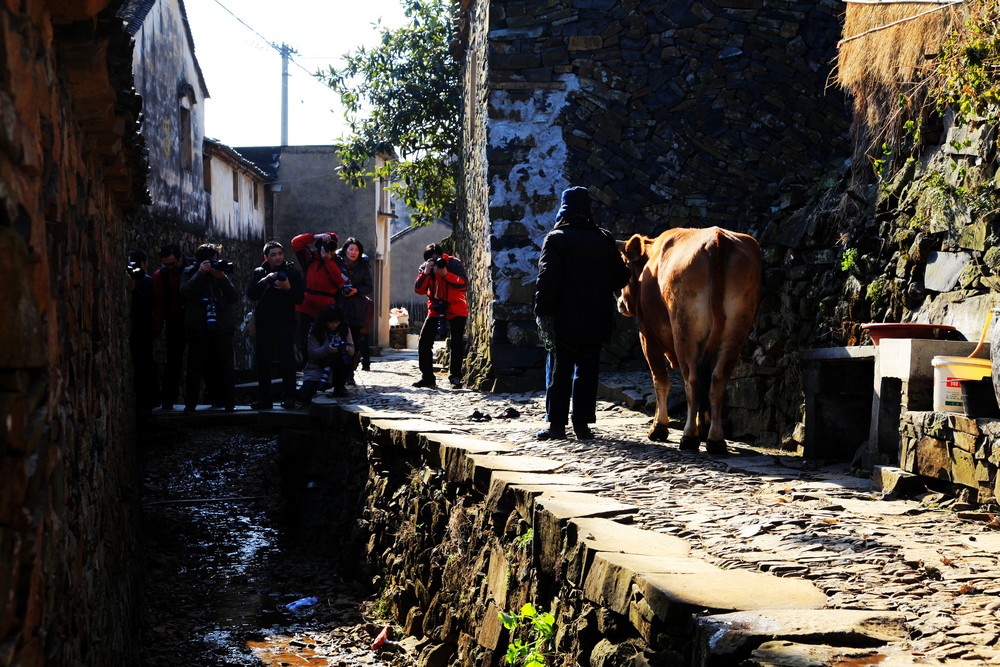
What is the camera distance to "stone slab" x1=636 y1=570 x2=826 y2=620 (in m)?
3.13

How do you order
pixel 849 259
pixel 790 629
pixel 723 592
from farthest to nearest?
1. pixel 849 259
2. pixel 723 592
3. pixel 790 629

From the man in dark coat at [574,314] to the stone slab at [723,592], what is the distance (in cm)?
381

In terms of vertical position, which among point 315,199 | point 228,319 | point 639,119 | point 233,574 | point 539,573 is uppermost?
point 315,199

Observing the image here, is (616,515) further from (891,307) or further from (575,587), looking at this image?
(891,307)

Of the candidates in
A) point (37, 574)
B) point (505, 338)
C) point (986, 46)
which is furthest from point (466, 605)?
point (505, 338)

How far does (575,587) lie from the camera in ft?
13.5

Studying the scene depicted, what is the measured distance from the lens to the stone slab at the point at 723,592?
313 cm

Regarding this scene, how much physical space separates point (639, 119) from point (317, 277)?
158 inches

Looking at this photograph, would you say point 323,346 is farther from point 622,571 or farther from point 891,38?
point 622,571

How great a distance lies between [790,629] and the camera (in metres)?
2.87

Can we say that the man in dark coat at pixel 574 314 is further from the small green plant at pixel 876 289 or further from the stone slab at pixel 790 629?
the stone slab at pixel 790 629

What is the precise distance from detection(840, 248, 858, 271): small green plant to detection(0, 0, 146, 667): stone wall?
14.9 feet

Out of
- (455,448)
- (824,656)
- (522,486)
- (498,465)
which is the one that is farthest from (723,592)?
(455,448)

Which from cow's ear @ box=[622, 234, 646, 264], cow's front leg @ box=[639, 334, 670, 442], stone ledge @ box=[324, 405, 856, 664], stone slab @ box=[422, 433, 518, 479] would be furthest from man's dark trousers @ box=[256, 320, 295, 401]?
cow's front leg @ box=[639, 334, 670, 442]
